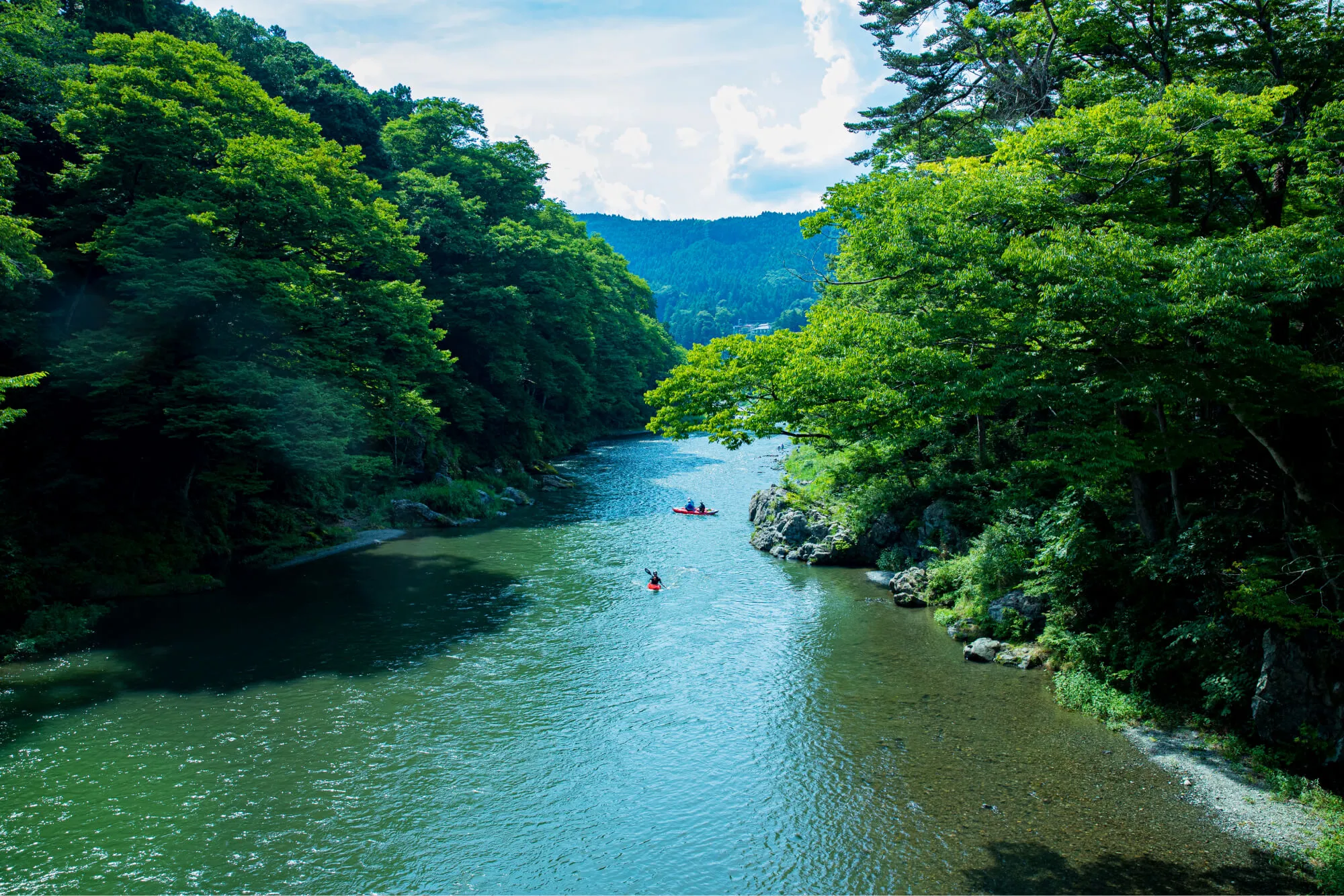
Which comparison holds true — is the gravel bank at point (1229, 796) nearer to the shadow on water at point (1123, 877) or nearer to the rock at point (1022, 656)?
the shadow on water at point (1123, 877)

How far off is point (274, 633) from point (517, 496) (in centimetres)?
A: 1970

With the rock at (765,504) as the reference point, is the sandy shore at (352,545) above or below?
below

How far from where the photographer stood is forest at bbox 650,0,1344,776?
37.8 feet

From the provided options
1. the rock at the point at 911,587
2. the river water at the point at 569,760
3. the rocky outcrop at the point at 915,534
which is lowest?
the river water at the point at 569,760

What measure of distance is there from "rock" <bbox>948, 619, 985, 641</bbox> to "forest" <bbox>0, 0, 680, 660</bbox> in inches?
820

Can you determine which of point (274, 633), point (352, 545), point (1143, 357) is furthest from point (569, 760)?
point (352, 545)

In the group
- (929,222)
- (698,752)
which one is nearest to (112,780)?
(698,752)

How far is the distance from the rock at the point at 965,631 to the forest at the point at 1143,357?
0.30 m

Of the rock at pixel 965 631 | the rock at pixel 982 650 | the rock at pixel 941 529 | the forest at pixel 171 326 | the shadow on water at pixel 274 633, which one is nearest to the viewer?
the shadow on water at pixel 274 633

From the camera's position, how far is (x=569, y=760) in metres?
13.5

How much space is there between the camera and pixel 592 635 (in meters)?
19.9

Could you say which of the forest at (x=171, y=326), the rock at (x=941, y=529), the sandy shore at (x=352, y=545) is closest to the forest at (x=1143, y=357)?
the rock at (x=941, y=529)

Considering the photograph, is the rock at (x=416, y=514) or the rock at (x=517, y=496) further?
the rock at (x=517, y=496)

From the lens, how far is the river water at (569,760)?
409 inches
